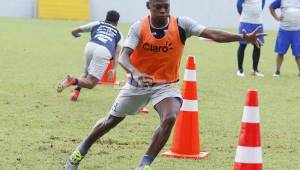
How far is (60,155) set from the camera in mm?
7637

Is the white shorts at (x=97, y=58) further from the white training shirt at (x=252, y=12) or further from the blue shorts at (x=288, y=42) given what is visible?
the blue shorts at (x=288, y=42)

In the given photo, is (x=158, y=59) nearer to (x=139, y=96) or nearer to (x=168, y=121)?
(x=139, y=96)

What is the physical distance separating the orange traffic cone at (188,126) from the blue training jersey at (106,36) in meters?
3.78

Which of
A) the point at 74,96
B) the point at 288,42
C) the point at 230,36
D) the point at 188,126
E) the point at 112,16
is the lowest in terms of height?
the point at 74,96

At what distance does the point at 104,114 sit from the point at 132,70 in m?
4.07

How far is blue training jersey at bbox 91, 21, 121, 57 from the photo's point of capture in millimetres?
11461

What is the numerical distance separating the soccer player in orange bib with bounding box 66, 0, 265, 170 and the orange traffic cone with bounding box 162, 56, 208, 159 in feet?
3.17

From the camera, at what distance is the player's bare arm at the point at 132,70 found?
6.29 meters

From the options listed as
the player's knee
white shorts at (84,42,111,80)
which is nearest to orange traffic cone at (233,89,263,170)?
the player's knee

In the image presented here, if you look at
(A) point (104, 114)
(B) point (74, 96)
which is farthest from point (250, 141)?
(B) point (74, 96)

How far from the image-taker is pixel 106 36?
452 inches

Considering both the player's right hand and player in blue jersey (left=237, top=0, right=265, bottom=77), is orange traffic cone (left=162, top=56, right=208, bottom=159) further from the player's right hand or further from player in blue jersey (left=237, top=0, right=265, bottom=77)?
player in blue jersey (left=237, top=0, right=265, bottom=77)

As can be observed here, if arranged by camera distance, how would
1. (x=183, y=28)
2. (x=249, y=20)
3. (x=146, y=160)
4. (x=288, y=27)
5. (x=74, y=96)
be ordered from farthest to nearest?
(x=288, y=27) < (x=249, y=20) < (x=74, y=96) < (x=183, y=28) < (x=146, y=160)

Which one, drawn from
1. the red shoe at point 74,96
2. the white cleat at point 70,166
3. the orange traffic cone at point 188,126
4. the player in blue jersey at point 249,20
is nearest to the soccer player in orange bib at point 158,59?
the white cleat at point 70,166
